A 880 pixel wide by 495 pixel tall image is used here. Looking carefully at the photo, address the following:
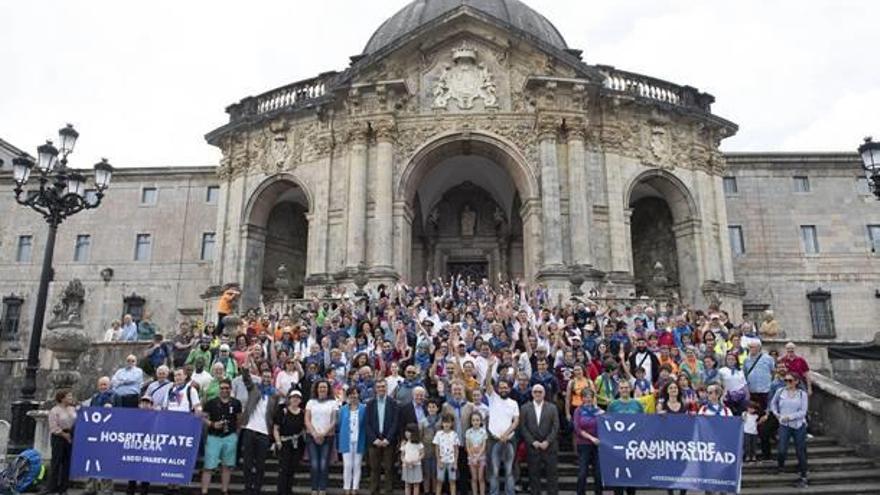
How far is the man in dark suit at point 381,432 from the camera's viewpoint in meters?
8.53

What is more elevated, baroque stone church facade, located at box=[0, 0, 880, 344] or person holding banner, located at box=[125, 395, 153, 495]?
baroque stone church facade, located at box=[0, 0, 880, 344]

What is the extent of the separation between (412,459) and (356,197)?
50.4 ft

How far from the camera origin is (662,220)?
27000 millimetres

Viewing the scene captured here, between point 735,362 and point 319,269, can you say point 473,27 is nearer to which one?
point 319,269

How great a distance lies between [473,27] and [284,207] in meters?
12.0

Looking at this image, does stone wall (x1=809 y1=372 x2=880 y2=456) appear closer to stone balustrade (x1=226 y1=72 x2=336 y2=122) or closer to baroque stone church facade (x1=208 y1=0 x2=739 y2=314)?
baroque stone church facade (x1=208 y1=0 x2=739 y2=314)

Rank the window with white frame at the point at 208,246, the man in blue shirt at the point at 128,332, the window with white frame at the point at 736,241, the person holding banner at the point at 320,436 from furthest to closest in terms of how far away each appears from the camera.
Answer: the window with white frame at the point at 208,246
the window with white frame at the point at 736,241
the man in blue shirt at the point at 128,332
the person holding banner at the point at 320,436

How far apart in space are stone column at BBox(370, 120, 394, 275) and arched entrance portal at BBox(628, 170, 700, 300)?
930 cm

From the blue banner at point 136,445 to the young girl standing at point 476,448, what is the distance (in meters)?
3.92

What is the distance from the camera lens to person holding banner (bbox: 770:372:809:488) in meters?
9.08

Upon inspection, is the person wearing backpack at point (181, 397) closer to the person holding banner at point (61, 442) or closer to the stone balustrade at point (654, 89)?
the person holding banner at point (61, 442)

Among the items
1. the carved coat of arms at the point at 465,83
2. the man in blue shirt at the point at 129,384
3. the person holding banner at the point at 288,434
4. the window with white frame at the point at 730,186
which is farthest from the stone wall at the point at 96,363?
the window with white frame at the point at 730,186

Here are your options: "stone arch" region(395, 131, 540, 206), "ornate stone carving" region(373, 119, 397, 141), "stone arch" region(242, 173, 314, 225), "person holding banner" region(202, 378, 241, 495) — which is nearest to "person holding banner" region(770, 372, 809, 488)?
"person holding banner" region(202, 378, 241, 495)

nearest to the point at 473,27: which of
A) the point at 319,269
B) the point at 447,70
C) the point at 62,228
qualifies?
the point at 447,70
